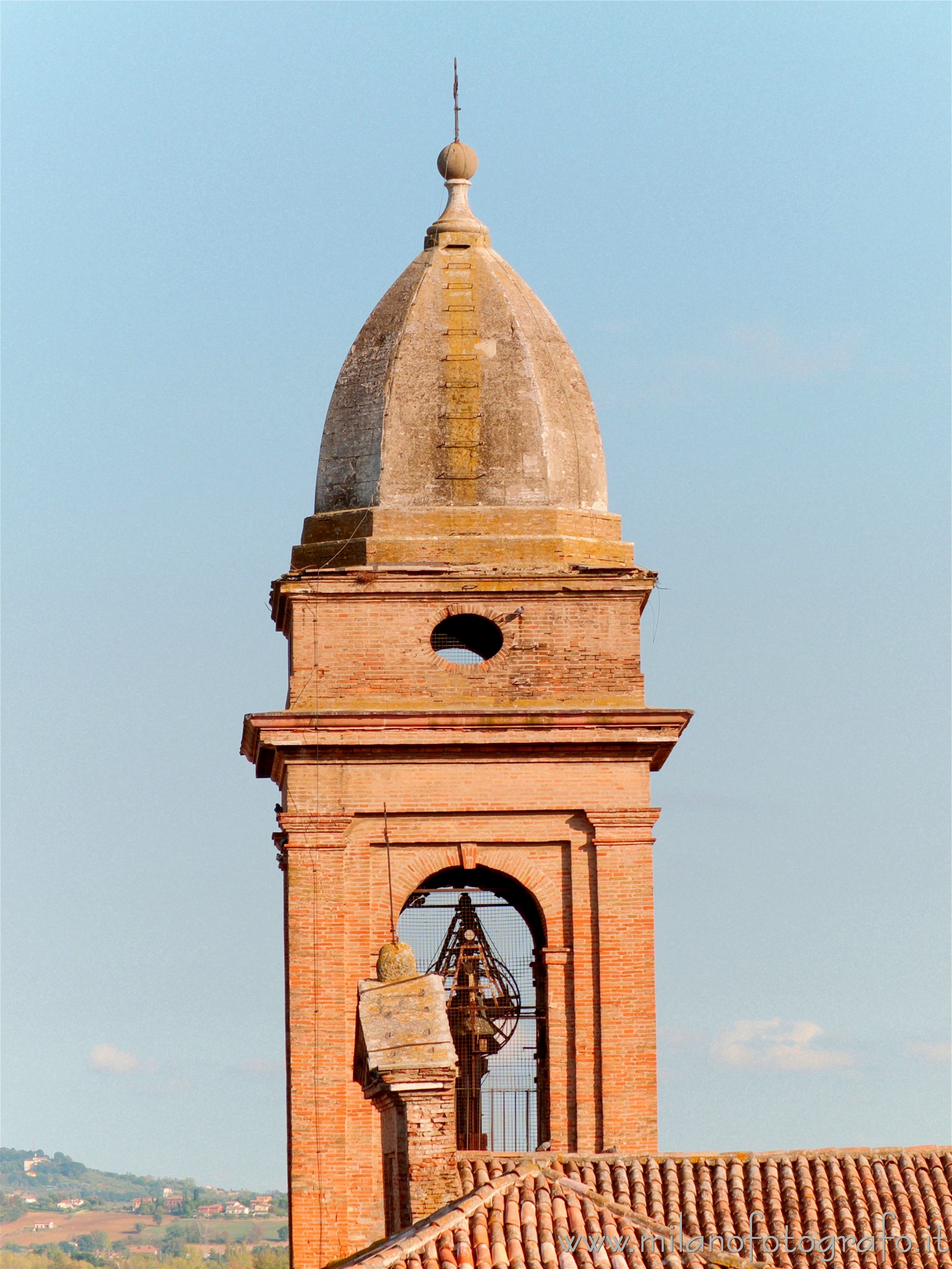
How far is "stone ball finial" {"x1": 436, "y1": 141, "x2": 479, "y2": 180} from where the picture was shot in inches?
1209

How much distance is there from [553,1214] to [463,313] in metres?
10.7

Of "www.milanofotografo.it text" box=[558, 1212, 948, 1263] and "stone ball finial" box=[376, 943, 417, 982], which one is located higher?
"stone ball finial" box=[376, 943, 417, 982]

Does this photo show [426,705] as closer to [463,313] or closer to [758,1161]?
[463,313]

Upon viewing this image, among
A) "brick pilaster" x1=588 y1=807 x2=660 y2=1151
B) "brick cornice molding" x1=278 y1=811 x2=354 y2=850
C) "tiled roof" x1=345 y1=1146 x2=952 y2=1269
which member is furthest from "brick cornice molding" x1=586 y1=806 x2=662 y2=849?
"tiled roof" x1=345 y1=1146 x2=952 y2=1269

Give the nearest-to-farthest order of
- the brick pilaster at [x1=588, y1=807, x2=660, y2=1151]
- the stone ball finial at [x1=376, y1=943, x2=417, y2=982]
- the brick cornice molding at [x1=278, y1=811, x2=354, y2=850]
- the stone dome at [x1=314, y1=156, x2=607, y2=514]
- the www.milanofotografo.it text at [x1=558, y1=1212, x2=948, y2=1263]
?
the www.milanofotografo.it text at [x1=558, y1=1212, x2=948, y2=1263]
the stone ball finial at [x1=376, y1=943, x2=417, y2=982]
the brick pilaster at [x1=588, y1=807, x2=660, y2=1151]
the brick cornice molding at [x1=278, y1=811, x2=354, y2=850]
the stone dome at [x1=314, y1=156, x2=607, y2=514]

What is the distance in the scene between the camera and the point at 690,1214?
23141mm

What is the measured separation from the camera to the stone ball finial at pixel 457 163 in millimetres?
30703

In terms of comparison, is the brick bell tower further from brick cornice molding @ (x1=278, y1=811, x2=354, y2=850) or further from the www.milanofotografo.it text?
the www.milanofotografo.it text

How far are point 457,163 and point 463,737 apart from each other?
634cm

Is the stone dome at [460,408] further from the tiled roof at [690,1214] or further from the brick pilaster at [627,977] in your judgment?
the tiled roof at [690,1214]

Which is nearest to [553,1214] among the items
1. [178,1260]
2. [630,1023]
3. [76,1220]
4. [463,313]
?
[630,1023]

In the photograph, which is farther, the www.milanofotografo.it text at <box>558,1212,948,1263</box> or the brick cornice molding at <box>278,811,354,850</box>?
the brick cornice molding at <box>278,811,354,850</box>

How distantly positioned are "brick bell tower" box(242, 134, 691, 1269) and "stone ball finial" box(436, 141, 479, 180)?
2218 millimetres

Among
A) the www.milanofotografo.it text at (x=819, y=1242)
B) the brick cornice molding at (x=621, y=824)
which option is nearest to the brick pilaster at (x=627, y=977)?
the brick cornice molding at (x=621, y=824)
